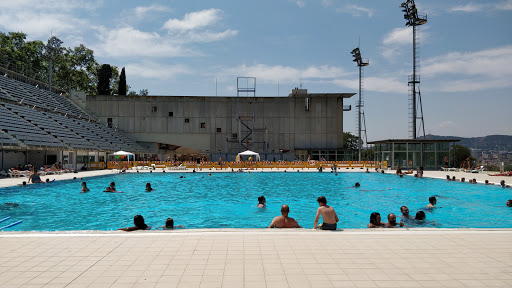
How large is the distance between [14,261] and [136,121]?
48662mm

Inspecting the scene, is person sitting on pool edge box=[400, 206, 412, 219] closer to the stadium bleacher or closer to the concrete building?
the stadium bleacher

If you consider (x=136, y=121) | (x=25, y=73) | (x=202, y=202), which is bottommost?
(x=202, y=202)

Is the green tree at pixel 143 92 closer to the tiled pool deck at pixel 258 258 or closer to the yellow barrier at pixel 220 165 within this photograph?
the yellow barrier at pixel 220 165

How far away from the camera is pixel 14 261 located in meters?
5.09

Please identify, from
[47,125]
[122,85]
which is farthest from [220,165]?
[122,85]

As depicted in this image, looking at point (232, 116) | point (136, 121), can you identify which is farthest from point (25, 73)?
point (232, 116)

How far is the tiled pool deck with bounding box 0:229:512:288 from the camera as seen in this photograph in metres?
4.33

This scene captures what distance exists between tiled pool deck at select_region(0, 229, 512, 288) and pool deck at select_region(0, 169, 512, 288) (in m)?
0.02

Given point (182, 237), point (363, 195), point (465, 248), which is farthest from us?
point (363, 195)

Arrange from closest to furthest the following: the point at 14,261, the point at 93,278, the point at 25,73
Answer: the point at 93,278 → the point at 14,261 → the point at 25,73

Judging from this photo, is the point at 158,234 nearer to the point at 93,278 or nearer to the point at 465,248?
the point at 93,278

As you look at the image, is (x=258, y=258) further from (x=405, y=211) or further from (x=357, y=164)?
(x=357, y=164)

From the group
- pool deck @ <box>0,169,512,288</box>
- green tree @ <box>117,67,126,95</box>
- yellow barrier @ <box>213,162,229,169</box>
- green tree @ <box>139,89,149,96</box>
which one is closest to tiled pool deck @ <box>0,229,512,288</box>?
pool deck @ <box>0,169,512,288</box>

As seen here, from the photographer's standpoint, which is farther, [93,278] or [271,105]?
[271,105]
